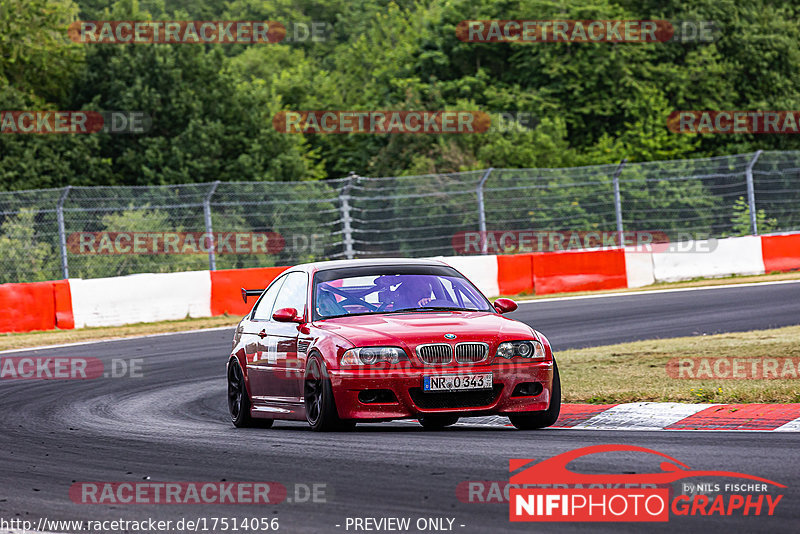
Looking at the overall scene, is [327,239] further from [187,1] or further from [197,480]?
[187,1]

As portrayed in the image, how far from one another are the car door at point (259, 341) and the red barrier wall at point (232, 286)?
11647mm

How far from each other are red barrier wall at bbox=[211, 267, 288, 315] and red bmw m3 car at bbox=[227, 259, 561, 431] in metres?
12.2

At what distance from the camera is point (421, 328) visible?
838 centimetres

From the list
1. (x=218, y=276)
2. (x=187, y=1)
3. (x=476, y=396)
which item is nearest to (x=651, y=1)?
(x=218, y=276)

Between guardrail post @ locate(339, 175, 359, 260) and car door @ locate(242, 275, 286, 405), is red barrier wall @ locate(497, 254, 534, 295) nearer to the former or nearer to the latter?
guardrail post @ locate(339, 175, 359, 260)

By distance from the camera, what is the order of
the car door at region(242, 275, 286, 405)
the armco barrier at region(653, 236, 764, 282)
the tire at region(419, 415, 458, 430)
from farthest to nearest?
the armco barrier at region(653, 236, 764, 282) < the car door at region(242, 275, 286, 405) < the tire at region(419, 415, 458, 430)

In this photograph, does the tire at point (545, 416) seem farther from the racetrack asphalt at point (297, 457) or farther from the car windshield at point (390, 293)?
the car windshield at point (390, 293)

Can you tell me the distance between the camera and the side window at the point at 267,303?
10078 millimetres

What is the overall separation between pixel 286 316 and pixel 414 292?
992 millimetres

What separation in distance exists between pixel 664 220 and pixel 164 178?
2070 cm

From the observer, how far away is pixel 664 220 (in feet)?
82.9

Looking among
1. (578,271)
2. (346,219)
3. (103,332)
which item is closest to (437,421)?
(103,332)

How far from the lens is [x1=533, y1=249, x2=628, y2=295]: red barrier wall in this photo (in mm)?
24141

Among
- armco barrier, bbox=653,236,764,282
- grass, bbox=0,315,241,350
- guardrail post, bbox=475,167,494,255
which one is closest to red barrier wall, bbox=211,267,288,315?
grass, bbox=0,315,241,350
